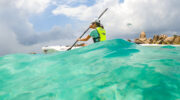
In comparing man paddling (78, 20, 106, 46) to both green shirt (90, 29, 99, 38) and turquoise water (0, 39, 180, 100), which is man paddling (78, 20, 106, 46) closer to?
green shirt (90, 29, 99, 38)

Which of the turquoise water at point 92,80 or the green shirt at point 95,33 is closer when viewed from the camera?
the turquoise water at point 92,80

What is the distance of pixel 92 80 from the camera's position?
12.2ft

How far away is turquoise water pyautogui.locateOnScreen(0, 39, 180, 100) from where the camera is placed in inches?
117

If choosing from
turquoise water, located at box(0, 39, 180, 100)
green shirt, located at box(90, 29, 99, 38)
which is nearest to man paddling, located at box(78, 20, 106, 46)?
green shirt, located at box(90, 29, 99, 38)

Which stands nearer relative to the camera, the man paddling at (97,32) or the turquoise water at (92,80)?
the turquoise water at (92,80)

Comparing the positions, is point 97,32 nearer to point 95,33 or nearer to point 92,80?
point 95,33

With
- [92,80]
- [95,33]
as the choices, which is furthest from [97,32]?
[92,80]

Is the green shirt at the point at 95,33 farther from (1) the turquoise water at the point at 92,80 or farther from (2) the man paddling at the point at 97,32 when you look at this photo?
(1) the turquoise water at the point at 92,80

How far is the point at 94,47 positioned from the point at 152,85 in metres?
4.20

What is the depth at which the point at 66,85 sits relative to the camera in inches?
148

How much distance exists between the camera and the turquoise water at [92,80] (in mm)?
2971

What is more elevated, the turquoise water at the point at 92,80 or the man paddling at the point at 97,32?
the man paddling at the point at 97,32

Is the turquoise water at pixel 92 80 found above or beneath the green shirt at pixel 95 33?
beneath

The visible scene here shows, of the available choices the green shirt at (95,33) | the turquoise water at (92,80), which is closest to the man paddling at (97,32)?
the green shirt at (95,33)
